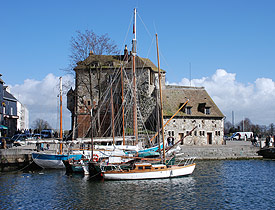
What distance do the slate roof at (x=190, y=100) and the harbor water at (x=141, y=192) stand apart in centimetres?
2655

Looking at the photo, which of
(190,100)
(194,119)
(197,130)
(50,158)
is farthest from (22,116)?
(50,158)

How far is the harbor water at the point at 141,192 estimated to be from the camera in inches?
811

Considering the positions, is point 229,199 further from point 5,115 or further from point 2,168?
point 5,115

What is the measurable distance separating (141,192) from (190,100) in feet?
132

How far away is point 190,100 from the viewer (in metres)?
62.6

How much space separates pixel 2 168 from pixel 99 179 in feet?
42.3

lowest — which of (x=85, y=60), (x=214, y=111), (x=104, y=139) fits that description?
(x=104, y=139)

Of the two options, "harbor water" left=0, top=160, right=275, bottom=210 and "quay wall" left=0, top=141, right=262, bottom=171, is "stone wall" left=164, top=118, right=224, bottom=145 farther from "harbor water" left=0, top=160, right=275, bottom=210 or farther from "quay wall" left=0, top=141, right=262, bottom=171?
"harbor water" left=0, top=160, right=275, bottom=210

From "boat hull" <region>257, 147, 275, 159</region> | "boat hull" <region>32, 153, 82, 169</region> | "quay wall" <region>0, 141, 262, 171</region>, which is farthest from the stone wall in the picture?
"boat hull" <region>32, 153, 82, 169</region>

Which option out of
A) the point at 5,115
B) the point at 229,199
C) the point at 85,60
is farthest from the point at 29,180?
the point at 5,115

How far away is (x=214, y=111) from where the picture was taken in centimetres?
6144

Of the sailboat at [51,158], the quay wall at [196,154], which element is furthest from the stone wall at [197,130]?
the sailboat at [51,158]

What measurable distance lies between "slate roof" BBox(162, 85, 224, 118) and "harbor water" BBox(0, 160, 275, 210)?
87.1ft

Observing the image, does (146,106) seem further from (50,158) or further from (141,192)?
(141,192)
